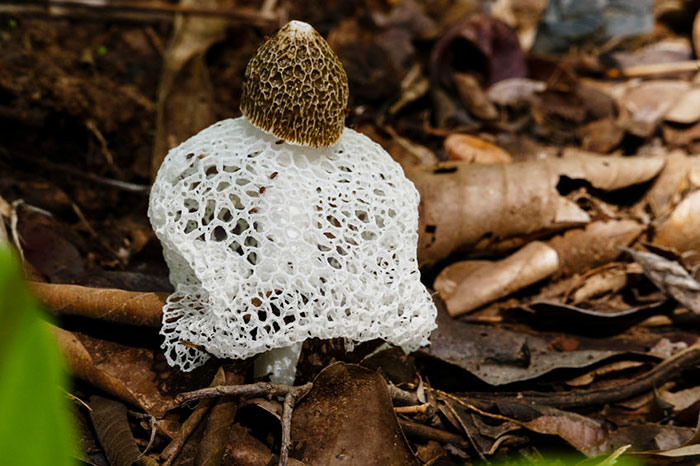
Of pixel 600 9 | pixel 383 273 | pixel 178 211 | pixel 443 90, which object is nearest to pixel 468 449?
pixel 383 273

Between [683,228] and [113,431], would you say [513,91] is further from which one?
[113,431]

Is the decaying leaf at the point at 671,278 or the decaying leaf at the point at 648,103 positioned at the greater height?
the decaying leaf at the point at 648,103

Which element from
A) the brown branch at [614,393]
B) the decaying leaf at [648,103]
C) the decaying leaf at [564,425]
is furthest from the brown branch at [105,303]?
the decaying leaf at [648,103]

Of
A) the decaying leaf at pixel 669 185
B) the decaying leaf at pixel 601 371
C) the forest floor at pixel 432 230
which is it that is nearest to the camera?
the forest floor at pixel 432 230

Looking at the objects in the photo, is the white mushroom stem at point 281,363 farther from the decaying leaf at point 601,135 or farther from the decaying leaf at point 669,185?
the decaying leaf at point 601,135

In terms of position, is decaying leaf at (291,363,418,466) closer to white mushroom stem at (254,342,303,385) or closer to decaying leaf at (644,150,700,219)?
white mushroom stem at (254,342,303,385)
